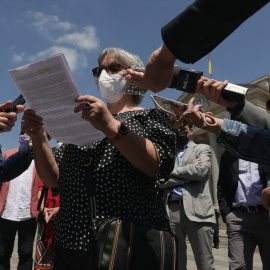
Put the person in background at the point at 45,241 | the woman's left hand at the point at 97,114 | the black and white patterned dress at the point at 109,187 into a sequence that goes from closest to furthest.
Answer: the woman's left hand at the point at 97,114 → the black and white patterned dress at the point at 109,187 → the person in background at the point at 45,241

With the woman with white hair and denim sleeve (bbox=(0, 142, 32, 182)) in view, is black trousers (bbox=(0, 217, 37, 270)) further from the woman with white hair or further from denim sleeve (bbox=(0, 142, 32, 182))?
the woman with white hair

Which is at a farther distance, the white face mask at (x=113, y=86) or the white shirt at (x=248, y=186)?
the white shirt at (x=248, y=186)

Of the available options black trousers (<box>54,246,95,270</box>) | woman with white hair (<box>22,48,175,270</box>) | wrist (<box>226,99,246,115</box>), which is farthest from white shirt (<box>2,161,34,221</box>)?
wrist (<box>226,99,246,115</box>)

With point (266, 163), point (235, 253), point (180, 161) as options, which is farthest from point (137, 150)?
point (180, 161)

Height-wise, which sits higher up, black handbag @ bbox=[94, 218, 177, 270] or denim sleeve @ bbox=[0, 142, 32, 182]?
denim sleeve @ bbox=[0, 142, 32, 182]

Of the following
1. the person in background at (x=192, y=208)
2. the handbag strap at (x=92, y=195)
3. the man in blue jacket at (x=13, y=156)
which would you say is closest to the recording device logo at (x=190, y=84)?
the handbag strap at (x=92, y=195)

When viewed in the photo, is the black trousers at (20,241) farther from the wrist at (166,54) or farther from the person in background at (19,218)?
the wrist at (166,54)

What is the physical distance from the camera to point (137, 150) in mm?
1630

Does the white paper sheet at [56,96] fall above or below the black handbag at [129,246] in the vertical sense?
above

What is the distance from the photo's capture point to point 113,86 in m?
2.04

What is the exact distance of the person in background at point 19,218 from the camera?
14.0 feet

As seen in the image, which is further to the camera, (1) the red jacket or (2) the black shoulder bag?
(1) the red jacket

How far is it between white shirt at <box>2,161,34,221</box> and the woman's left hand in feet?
10.7

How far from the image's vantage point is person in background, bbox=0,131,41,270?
4.26m
